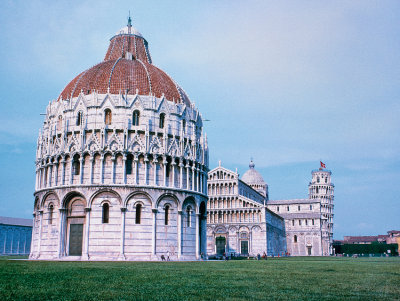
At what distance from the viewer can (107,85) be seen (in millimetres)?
46438

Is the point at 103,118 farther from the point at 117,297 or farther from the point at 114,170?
the point at 117,297

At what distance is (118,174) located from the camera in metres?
42.4

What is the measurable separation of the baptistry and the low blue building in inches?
1982

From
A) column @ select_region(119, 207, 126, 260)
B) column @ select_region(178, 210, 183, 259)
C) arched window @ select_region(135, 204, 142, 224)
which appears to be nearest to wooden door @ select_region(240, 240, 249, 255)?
column @ select_region(178, 210, 183, 259)

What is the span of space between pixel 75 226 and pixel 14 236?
60159 mm

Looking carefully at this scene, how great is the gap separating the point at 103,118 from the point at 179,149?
340 inches

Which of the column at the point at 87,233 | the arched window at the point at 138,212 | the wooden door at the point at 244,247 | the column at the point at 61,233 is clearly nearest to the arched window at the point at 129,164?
the arched window at the point at 138,212

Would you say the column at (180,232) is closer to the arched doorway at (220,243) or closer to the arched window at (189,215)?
the arched window at (189,215)

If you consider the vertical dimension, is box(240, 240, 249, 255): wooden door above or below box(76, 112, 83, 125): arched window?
below

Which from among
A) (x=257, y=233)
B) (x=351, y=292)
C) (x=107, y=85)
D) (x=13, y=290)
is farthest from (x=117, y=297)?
(x=257, y=233)

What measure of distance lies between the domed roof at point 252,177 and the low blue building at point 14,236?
200ft

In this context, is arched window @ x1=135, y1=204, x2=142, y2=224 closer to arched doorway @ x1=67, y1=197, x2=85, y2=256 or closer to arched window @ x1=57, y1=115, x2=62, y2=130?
arched doorway @ x1=67, y1=197, x2=85, y2=256

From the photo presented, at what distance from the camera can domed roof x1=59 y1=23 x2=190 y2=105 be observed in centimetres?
4653

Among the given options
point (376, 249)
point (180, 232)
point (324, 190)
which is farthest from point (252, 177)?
point (180, 232)
